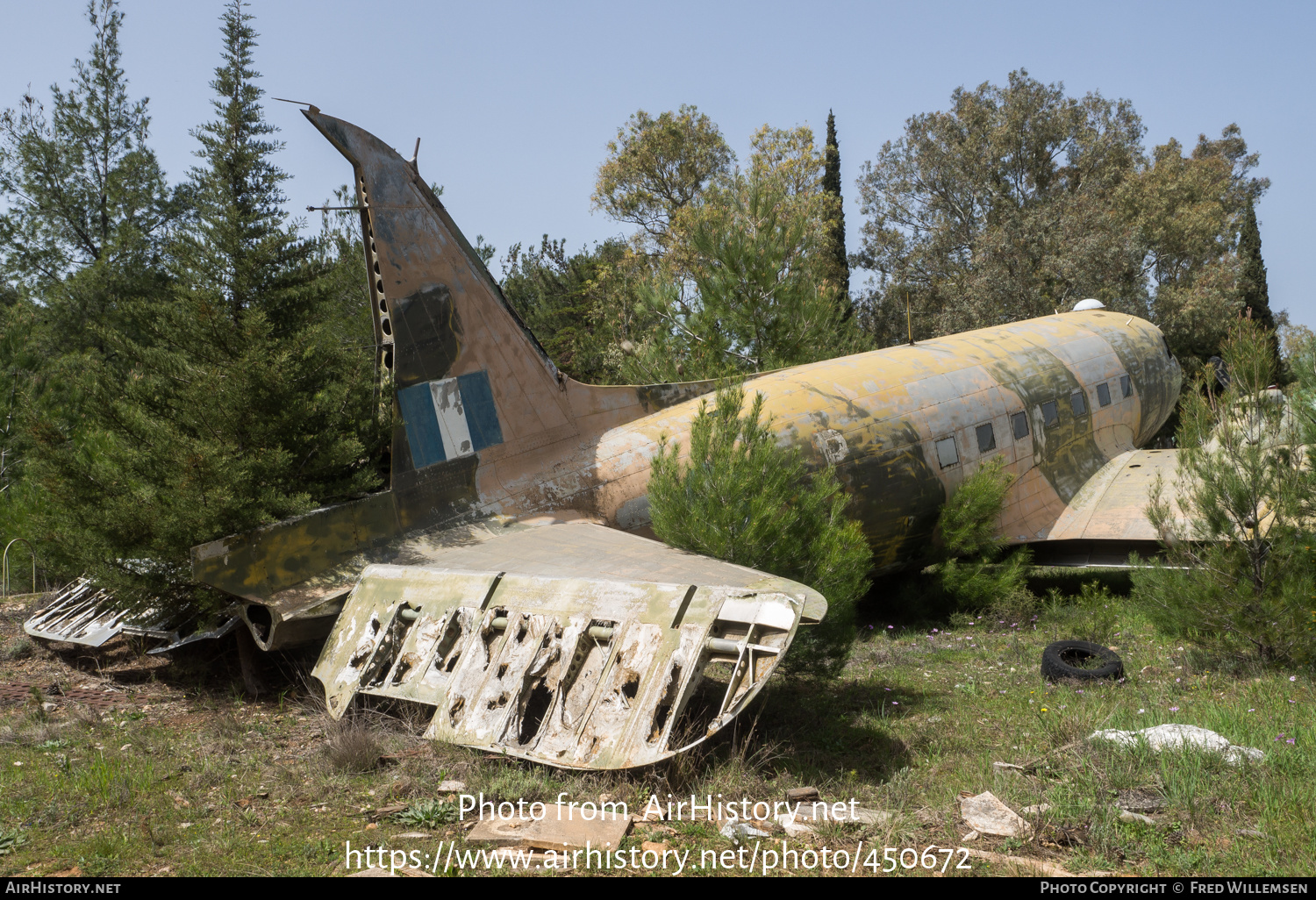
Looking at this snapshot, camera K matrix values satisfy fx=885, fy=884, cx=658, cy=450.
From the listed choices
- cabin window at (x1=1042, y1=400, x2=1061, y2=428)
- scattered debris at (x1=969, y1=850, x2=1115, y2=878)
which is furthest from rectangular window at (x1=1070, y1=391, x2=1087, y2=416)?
scattered debris at (x1=969, y1=850, x2=1115, y2=878)

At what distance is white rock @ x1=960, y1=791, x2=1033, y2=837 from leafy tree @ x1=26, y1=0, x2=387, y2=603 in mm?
6831

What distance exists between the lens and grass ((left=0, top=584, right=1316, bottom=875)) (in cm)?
557

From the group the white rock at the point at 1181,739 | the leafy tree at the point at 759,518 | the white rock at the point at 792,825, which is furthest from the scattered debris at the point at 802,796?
the leafy tree at the point at 759,518

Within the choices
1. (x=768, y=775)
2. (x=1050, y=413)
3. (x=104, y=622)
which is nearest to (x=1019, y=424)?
(x=1050, y=413)

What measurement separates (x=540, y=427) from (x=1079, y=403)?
1002 cm

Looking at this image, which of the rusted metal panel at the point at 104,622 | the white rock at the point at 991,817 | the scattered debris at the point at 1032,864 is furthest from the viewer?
the rusted metal panel at the point at 104,622

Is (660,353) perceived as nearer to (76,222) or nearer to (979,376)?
(979,376)

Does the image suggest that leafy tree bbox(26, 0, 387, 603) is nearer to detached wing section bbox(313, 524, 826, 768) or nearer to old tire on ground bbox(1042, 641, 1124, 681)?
detached wing section bbox(313, 524, 826, 768)

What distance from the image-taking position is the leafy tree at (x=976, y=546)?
13.3m

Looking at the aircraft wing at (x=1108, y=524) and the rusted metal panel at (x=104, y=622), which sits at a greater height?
the rusted metal panel at (x=104, y=622)

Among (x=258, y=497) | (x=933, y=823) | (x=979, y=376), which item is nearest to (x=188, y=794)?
(x=258, y=497)

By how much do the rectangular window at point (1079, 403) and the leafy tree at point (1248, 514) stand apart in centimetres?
551

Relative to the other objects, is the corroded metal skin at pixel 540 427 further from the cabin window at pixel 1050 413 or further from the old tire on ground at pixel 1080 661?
the old tire on ground at pixel 1080 661

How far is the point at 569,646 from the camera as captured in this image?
6.85 m
